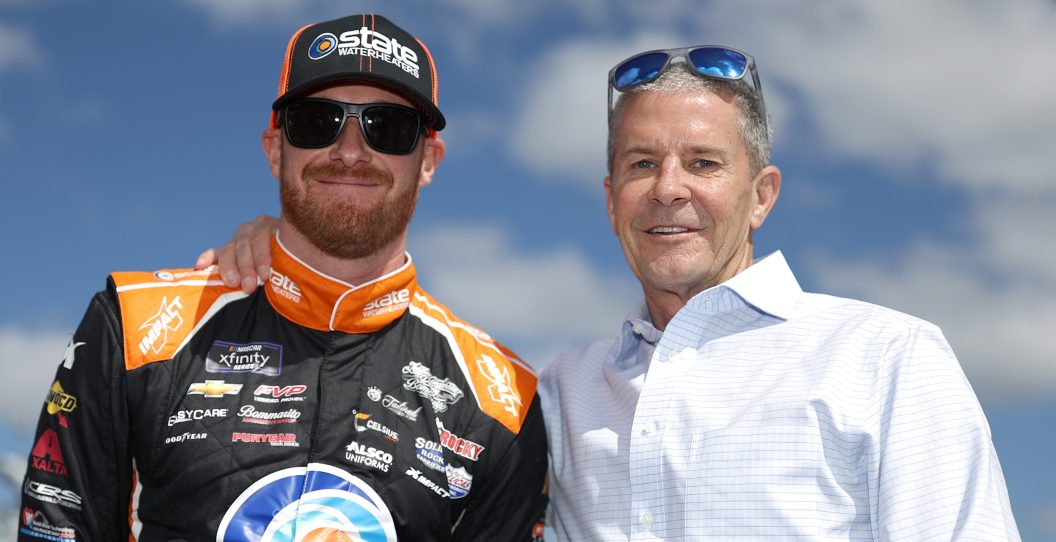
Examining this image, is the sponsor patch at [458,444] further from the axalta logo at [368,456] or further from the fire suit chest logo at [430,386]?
the axalta logo at [368,456]

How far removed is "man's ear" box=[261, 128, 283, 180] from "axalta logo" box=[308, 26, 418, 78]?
24.3 inches

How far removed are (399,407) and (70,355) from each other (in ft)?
5.85

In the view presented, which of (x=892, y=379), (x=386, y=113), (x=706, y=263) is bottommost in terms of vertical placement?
(x=892, y=379)

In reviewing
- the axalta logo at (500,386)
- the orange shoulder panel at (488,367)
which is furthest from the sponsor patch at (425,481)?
the axalta logo at (500,386)

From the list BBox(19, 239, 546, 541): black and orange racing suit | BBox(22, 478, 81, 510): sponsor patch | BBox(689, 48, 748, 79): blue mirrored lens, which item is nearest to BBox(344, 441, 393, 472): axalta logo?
BBox(19, 239, 546, 541): black and orange racing suit

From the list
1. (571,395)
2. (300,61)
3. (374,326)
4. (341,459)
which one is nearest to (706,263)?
(571,395)

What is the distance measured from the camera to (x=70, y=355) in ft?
15.1

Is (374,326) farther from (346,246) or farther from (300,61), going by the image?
(300,61)

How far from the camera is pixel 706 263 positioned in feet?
16.4

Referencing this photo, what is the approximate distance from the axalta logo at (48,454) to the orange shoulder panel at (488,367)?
2.08 meters

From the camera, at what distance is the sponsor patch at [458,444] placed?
16.0 feet

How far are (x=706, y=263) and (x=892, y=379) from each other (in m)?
1.28

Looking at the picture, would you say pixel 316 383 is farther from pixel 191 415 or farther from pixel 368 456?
pixel 191 415

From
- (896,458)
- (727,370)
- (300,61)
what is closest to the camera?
(896,458)
